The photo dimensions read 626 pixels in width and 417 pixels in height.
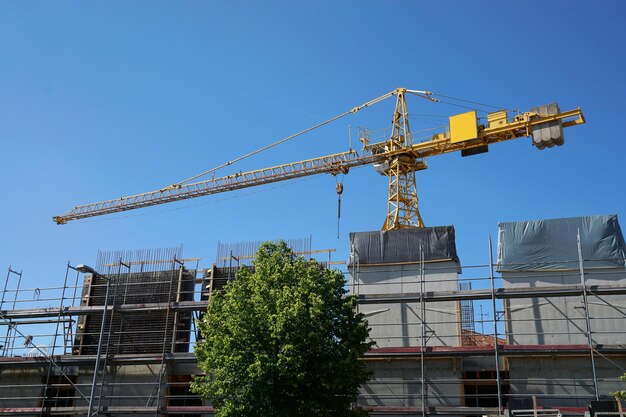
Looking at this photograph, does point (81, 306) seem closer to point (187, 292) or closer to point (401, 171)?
point (187, 292)

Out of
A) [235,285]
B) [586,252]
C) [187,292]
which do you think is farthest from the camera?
[187,292]

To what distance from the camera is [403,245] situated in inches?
1236

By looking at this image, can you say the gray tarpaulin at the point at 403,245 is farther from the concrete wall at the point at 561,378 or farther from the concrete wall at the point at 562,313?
the concrete wall at the point at 561,378

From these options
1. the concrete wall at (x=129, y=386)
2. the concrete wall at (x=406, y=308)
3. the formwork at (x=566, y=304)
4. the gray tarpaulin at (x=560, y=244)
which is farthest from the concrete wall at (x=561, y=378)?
the concrete wall at (x=129, y=386)

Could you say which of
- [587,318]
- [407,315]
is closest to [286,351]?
[407,315]

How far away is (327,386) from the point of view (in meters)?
23.4

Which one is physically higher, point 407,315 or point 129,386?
point 407,315

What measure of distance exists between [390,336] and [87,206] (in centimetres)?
4312

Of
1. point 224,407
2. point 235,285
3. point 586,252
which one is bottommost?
point 224,407

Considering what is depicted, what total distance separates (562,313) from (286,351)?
38.3 feet

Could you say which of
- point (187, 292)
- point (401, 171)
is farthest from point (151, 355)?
point (401, 171)

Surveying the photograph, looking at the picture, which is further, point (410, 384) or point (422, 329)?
point (410, 384)

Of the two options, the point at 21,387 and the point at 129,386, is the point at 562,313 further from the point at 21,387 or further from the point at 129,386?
the point at 21,387

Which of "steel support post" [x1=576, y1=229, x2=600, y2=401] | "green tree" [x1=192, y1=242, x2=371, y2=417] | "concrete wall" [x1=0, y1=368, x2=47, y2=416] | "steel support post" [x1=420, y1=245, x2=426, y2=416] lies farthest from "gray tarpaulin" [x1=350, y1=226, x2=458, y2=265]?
"concrete wall" [x1=0, y1=368, x2=47, y2=416]
